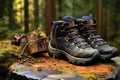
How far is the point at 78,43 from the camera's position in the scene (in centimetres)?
264

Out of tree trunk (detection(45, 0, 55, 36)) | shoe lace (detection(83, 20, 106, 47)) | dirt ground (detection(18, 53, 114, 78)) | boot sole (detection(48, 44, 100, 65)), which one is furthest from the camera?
tree trunk (detection(45, 0, 55, 36))

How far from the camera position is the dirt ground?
93.4 inches

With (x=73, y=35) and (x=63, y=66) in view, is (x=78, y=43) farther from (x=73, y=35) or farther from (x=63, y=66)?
(x=63, y=66)

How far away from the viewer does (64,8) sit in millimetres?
16781

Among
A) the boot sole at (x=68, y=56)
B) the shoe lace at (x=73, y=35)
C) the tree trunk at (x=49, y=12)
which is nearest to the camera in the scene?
the boot sole at (x=68, y=56)

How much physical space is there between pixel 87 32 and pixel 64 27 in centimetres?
25

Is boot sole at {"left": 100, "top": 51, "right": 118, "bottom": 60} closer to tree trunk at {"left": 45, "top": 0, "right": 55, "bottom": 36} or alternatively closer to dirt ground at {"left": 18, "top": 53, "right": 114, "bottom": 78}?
dirt ground at {"left": 18, "top": 53, "right": 114, "bottom": 78}

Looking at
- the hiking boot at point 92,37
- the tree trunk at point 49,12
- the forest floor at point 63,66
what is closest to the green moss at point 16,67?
the forest floor at point 63,66

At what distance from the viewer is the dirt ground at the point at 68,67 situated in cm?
237

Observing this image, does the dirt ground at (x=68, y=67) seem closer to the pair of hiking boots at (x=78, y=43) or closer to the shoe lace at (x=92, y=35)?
the pair of hiking boots at (x=78, y=43)

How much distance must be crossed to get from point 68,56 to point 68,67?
21 cm

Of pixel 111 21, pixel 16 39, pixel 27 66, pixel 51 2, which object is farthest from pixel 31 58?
pixel 111 21

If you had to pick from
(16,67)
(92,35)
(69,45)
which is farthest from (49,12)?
(16,67)

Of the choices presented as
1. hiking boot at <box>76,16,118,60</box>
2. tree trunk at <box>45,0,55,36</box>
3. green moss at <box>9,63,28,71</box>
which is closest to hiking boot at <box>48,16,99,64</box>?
hiking boot at <box>76,16,118,60</box>
